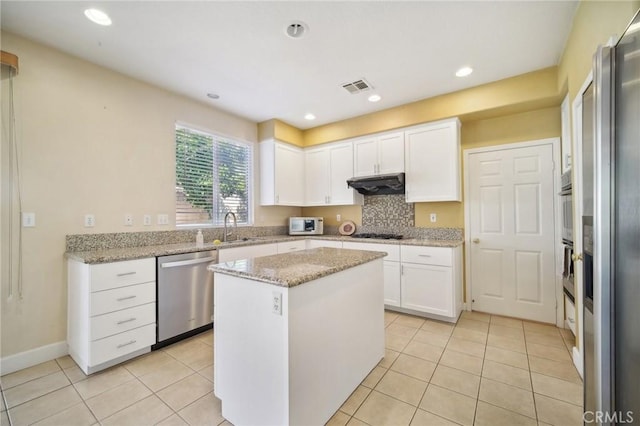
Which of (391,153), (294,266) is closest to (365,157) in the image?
(391,153)

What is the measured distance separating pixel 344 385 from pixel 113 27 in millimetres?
3115

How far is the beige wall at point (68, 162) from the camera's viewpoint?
2.11 m

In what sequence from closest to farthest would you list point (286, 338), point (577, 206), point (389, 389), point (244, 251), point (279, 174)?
point (286, 338)
point (389, 389)
point (577, 206)
point (244, 251)
point (279, 174)

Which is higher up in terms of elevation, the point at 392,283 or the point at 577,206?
the point at 577,206

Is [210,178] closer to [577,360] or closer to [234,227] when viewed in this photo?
[234,227]

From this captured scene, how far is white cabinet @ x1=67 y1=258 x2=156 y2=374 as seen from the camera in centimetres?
201

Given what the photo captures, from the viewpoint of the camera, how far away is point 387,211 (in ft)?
12.9

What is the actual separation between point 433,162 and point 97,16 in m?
3.44

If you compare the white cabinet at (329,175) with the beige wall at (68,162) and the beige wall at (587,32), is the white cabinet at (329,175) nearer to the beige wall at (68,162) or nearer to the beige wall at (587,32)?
the beige wall at (68,162)

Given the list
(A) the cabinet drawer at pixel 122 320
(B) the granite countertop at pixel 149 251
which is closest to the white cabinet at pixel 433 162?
(B) the granite countertop at pixel 149 251

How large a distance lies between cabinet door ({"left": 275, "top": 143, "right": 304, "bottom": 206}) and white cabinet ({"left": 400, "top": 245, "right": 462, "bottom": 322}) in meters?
1.94

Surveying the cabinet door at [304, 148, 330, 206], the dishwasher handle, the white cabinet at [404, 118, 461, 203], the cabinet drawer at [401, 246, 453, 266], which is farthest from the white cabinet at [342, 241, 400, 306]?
the dishwasher handle

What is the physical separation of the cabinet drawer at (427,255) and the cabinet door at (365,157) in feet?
4.06

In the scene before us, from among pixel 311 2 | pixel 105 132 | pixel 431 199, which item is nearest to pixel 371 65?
pixel 311 2
